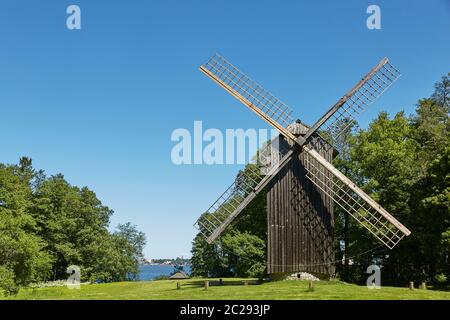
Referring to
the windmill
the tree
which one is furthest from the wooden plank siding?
the tree

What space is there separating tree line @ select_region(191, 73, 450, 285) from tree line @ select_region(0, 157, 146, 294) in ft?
50.4

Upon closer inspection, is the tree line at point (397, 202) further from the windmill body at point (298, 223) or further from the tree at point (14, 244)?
the tree at point (14, 244)

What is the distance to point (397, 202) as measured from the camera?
96.9 ft

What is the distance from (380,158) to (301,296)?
1602 cm

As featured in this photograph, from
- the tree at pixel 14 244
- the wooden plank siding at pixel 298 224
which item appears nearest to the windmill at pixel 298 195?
the wooden plank siding at pixel 298 224

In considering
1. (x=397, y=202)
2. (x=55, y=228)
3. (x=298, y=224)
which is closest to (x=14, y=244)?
(x=55, y=228)

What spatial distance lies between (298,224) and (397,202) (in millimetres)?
9070

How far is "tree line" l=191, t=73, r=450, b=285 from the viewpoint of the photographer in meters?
27.3

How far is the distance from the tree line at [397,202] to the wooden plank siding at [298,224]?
163 inches

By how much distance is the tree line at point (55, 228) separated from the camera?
37125 mm

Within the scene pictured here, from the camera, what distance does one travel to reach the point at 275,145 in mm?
24219

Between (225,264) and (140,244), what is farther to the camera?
(140,244)
